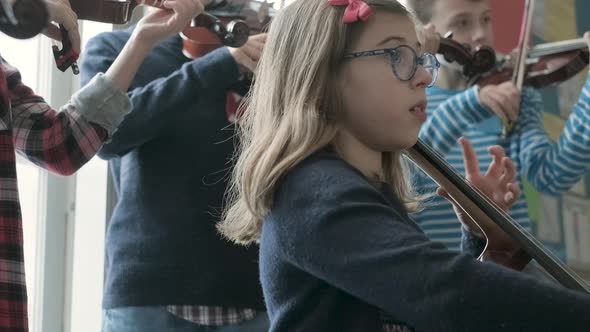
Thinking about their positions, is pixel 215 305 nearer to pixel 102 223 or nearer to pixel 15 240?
pixel 15 240

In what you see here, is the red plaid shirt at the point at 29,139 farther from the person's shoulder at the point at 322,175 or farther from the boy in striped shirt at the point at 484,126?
the boy in striped shirt at the point at 484,126

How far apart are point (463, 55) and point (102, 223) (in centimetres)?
91

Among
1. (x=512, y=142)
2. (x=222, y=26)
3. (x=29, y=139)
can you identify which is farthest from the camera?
(x=512, y=142)

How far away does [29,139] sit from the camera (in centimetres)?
129

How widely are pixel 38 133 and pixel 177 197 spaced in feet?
1.21

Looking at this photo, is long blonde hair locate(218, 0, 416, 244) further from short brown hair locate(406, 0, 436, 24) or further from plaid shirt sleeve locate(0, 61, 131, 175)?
short brown hair locate(406, 0, 436, 24)

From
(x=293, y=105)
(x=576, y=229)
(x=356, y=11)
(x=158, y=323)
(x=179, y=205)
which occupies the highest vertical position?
(x=356, y=11)

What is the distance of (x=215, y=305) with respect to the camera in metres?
1.57

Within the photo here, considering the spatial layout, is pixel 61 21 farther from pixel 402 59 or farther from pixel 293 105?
pixel 402 59

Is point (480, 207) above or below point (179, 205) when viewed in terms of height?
above

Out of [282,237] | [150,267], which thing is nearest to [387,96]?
[282,237]

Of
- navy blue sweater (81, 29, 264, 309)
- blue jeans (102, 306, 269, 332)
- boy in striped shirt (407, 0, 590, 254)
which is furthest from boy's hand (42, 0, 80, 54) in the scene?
boy in striped shirt (407, 0, 590, 254)

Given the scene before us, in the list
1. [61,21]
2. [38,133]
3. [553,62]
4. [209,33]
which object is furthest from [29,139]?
[553,62]

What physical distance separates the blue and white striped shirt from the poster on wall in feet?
1.60
